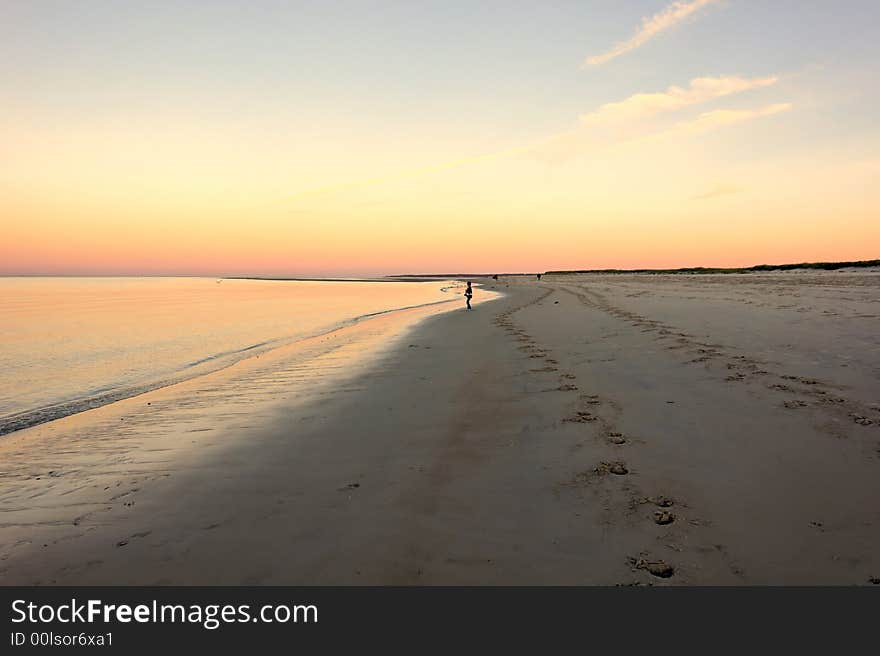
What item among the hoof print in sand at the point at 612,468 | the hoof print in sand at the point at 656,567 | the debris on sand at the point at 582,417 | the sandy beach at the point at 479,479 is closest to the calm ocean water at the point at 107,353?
the sandy beach at the point at 479,479

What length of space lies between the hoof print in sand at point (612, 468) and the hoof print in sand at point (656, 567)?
5.90 ft

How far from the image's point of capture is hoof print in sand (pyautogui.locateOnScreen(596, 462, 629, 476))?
5.71 metres

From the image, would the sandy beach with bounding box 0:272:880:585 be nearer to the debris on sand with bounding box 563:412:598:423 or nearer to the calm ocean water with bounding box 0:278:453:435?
the debris on sand with bounding box 563:412:598:423

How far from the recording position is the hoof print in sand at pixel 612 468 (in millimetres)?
5707

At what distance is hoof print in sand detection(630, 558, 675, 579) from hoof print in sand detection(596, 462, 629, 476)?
5.90ft

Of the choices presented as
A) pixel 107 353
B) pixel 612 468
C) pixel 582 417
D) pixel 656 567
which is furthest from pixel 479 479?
pixel 107 353

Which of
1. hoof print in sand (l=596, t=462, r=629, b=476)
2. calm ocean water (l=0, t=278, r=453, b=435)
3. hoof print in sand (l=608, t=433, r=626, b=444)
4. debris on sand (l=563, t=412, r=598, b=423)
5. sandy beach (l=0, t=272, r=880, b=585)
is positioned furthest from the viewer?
calm ocean water (l=0, t=278, r=453, b=435)

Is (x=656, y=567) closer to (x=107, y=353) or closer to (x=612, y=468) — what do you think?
(x=612, y=468)

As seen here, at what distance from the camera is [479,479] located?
18.9 ft

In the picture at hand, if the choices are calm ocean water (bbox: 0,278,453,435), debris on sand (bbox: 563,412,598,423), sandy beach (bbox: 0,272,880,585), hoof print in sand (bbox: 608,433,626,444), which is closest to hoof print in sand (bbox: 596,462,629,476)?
sandy beach (bbox: 0,272,880,585)

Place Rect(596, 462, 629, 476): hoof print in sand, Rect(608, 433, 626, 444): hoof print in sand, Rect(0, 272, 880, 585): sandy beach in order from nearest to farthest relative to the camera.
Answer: Rect(0, 272, 880, 585): sandy beach, Rect(596, 462, 629, 476): hoof print in sand, Rect(608, 433, 626, 444): hoof print in sand

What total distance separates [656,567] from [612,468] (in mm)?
2024

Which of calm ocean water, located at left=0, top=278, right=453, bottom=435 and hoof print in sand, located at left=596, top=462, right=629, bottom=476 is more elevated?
hoof print in sand, located at left=596, top=462, right=629, bottom=476

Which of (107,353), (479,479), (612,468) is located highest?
(612,468)
